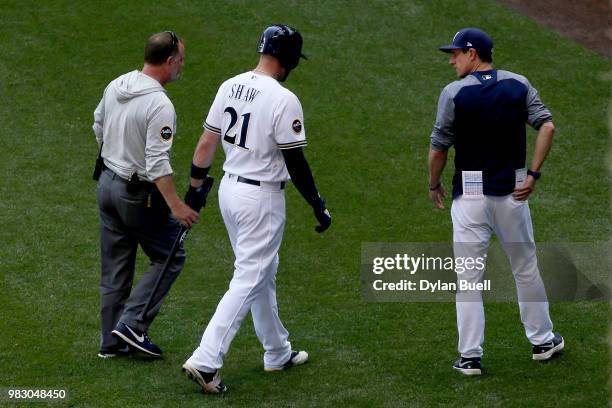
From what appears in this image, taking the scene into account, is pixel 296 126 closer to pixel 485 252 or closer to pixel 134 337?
pixel 485 252

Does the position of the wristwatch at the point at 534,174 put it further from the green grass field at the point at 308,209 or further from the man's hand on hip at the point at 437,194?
the green grass field at the point at 308,209

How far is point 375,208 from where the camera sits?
30.1ft

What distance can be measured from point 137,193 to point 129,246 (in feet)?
1.35

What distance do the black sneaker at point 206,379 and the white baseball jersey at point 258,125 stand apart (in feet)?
3.65

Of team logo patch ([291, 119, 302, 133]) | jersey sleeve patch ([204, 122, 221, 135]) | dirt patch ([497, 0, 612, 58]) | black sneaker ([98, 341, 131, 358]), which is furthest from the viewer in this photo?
dirt patch ([497, 0, 612, 58])

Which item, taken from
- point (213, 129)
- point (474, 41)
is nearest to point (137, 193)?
point (213, 129)

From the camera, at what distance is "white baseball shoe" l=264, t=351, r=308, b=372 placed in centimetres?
643

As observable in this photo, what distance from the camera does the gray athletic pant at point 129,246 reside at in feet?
21.2

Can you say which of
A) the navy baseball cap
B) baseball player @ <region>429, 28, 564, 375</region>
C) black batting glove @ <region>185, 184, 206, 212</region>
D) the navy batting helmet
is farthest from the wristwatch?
black batting glove @ <region>185, 184, 206, 212</region>

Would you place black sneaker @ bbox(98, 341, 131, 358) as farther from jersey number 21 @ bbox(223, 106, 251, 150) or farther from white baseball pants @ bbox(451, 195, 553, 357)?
white baseball pants @ bbox(451, 195, 553, 357)

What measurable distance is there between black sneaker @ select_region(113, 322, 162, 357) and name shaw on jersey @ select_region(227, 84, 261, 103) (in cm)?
157

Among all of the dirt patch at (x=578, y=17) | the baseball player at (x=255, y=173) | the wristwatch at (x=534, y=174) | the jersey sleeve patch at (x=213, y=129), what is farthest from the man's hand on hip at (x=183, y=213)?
the dirt patch at (x=578, y=17)

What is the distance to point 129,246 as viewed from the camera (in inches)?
262

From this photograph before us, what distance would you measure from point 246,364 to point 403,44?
20.3ft
